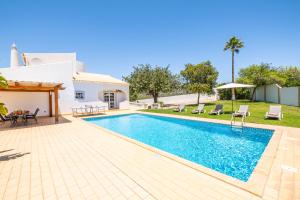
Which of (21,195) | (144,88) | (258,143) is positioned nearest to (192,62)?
(144,88)

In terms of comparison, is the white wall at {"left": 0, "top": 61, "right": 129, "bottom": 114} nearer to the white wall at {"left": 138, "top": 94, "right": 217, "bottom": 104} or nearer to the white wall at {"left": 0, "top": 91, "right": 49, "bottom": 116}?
the white wall at {"left": 0, "top": 91, "right": 49, "bottom": 116}

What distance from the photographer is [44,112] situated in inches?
664

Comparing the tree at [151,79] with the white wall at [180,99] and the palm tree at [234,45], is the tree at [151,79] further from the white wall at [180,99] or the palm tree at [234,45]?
the palm tree at [234,45]

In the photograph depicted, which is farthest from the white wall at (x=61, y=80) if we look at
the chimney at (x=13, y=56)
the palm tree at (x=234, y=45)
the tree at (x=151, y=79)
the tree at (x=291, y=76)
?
the tree at (x=291, y=76)

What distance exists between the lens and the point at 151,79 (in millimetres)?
25766

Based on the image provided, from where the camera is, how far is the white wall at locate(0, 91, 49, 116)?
49.0 ft

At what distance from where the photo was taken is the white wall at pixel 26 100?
14924 millimetres

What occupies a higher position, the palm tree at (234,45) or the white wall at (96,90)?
the palm tree at (234,45)

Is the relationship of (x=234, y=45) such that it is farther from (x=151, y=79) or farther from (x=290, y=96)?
Answer: (x=151, y=79)

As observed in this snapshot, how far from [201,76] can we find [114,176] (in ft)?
71.9

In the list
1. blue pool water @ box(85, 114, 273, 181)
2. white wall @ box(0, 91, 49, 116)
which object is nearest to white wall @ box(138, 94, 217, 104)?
white wall @ box(0, 91, 49, 116)

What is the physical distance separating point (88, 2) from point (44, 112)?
38.8 ft

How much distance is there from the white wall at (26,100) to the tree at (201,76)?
1804 centimetres

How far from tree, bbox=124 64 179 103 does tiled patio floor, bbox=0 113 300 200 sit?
20.1m
